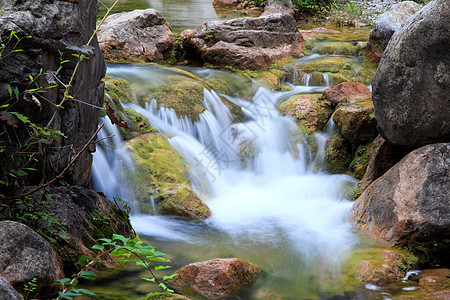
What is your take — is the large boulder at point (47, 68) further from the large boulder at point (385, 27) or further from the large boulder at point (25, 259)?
the large boulder at point (385, 27)

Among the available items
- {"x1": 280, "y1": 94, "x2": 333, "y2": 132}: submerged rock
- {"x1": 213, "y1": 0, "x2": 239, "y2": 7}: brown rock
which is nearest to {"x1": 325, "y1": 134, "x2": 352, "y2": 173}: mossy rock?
{"x1": 280, "y1": 94, "x2": 333, "y2": 132}: submerged rock

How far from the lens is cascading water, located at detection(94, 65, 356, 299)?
4.68 meters

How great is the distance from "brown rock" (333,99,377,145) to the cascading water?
67cm

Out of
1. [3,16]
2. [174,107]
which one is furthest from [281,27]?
[3,16]

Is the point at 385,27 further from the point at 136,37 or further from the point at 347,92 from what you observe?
the point at 136,37

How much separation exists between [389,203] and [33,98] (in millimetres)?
3797

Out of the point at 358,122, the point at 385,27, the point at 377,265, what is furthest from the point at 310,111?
the point at 377,265

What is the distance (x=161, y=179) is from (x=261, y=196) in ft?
5.20

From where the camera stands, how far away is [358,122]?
7082 millimetres

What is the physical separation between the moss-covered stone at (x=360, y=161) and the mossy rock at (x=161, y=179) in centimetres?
270

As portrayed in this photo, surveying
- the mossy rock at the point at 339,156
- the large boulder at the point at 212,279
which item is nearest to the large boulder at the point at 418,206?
the large boulder at the point at 212,279

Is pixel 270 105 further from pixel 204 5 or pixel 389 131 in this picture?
pixel 204 5

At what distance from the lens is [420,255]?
457 cm

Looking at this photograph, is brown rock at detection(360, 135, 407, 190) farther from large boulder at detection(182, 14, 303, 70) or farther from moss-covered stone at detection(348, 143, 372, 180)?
large boulder at detection(182, 14, 303, 70)
